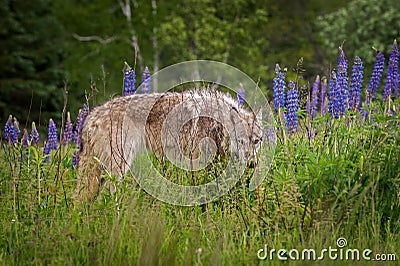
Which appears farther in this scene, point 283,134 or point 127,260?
point 283,134

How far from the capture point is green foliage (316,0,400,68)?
1652 cm

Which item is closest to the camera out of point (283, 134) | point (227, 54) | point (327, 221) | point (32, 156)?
point (327, 221)

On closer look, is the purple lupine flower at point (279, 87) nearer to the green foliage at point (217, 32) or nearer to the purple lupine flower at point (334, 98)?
the purple lupine flower at point (334, 98)

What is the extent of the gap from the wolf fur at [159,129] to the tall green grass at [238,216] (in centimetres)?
41

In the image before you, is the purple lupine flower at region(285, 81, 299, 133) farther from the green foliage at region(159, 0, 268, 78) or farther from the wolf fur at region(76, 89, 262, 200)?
the green foliage at region(159, 0, 268, 78)

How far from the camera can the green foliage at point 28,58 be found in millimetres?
17453

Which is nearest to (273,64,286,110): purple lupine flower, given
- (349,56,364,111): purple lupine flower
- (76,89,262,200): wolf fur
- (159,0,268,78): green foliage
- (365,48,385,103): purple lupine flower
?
(76,89,262,200): wolf fur

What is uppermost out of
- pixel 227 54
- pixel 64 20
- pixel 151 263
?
pixel 64 20

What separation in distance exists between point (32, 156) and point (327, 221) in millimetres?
2960

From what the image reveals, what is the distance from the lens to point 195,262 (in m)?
3.04

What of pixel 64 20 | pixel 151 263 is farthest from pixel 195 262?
pixel 64 20

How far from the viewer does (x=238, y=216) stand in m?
3.85

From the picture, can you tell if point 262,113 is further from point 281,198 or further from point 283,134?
point 281,198

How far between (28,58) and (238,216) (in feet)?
51.9
